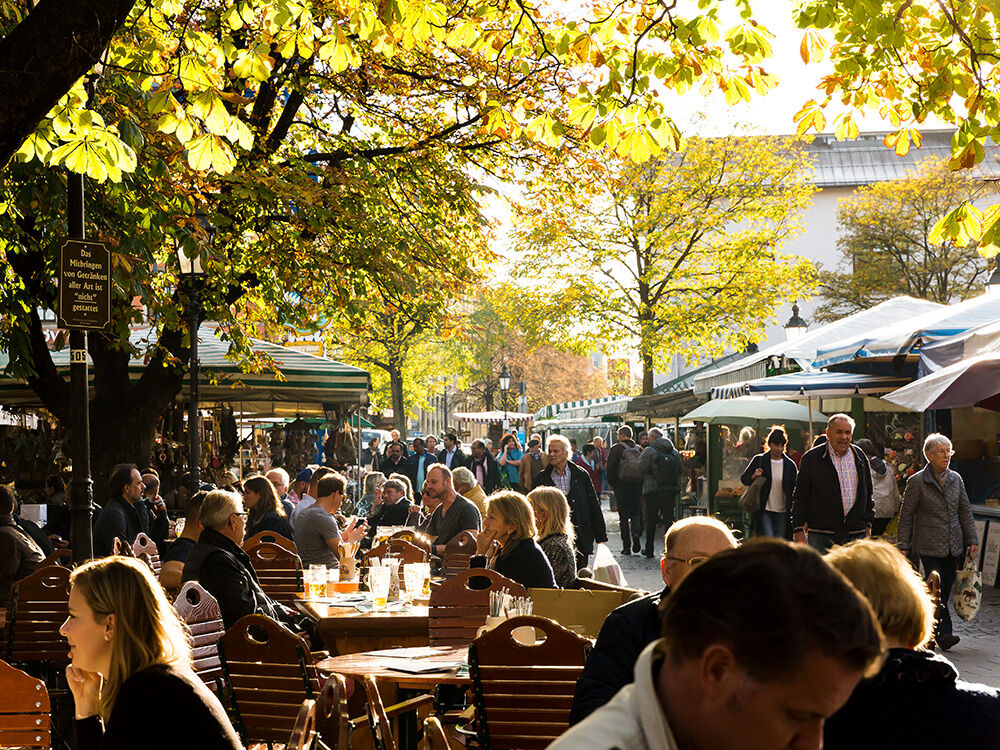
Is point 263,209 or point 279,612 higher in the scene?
point 263,209

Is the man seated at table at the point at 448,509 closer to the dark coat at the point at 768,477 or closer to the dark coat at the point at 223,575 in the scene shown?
the dark coat at the point at 768,477

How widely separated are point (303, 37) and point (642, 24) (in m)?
2.11

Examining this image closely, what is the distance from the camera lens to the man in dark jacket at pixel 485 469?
23.3 metres

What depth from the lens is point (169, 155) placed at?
11148mm

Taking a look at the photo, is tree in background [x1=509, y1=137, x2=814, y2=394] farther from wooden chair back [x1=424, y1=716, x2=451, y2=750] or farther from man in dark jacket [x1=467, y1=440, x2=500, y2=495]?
wooden chair back [x1=424, y1=716, x2=451, y2=750]

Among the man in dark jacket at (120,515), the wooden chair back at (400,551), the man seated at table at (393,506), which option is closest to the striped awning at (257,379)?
the man seated at table at (393,506)

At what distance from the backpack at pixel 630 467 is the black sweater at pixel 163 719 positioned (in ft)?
57.3

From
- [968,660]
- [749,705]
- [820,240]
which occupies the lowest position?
[968,660]

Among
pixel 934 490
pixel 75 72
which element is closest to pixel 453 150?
pixel 934 490

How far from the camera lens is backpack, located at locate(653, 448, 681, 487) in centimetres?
2062

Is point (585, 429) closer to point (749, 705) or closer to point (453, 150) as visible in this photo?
point (453, 150)

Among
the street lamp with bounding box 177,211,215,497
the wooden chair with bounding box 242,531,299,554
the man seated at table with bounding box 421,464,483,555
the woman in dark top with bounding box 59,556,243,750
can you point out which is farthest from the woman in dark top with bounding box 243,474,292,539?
the woman in dark top with bounding box 59,556,243,750

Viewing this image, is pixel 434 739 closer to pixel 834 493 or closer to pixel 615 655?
pixel 615 655

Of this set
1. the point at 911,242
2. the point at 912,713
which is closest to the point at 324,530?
the point at 912,713
